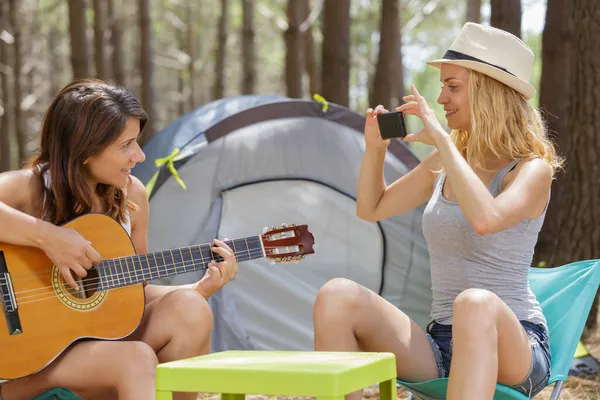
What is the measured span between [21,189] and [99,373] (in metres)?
0.68

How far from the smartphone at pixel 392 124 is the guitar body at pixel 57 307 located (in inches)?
37.6

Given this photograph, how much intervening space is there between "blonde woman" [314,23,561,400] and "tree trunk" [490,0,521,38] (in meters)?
3.84

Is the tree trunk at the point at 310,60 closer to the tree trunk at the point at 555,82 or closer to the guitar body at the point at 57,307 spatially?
the tree trunk at the point at 555,82

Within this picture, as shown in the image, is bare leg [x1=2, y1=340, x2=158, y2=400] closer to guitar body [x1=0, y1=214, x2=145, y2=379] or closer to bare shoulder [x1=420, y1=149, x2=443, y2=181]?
guitar body [x1=0, y1=214, x2=145, y2=379]

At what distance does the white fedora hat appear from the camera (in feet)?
9.76

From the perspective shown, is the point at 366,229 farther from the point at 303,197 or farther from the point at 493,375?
the point at 493,375

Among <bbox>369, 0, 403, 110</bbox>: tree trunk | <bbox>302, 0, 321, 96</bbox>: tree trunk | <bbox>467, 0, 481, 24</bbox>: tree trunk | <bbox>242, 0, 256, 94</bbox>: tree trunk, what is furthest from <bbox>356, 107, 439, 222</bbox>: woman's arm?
<bbox>242, 0, 256, 94</bbox>: tree trunk

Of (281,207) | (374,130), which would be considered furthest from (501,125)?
(281,207)

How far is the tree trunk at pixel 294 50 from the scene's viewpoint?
11.2m

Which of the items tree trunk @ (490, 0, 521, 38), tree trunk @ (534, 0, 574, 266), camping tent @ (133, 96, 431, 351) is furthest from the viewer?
tree trunk @ (490, 0, 521, 38)

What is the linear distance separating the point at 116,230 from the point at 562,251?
3.27 metres

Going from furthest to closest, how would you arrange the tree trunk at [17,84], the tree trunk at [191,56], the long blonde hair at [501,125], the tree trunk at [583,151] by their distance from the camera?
the tree trunk at [191,56], the tree trunk at [17,84], the tree trunk at [583,151], the long blonde hair at [501,125]

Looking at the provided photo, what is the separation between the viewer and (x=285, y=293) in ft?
16.5

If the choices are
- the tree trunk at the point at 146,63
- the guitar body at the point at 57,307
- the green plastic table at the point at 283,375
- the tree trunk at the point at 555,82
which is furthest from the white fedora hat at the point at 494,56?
the tree trunk at the point at 146,63
